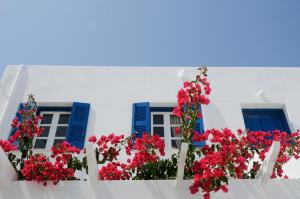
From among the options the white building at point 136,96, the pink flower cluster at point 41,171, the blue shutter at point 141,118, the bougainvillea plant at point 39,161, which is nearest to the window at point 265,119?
the white building at point 136,96

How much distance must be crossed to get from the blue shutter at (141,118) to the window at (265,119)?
2096 mm

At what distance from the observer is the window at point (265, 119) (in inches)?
289

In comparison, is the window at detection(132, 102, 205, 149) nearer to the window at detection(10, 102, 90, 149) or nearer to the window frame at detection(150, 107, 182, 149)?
the window frame at detection(150, 107, 182, 149)

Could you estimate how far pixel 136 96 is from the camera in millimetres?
7582

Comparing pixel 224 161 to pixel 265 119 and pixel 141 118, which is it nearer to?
pixel 141 118

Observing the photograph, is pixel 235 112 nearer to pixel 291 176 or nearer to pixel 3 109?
pixel 291 176

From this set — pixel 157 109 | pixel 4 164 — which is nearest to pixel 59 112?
pixel 157 109

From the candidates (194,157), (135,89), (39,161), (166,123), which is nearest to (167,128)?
(166,123)

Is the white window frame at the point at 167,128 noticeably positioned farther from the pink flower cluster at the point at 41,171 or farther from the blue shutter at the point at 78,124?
the pink flower cluster at the point at 41,171

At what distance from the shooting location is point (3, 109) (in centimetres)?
702

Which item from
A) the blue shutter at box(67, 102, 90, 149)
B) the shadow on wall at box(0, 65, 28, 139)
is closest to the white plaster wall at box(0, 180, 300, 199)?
the blue shutter at box(67, 102, 90, 149)

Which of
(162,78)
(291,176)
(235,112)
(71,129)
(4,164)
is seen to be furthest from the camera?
(162,78)

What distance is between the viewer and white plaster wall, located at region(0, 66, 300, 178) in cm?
717

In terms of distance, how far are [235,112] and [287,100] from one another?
4.13 ft
